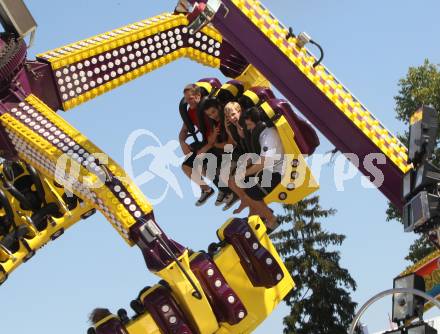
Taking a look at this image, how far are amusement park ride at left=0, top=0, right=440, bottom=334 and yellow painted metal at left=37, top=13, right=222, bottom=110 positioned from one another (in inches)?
0.6

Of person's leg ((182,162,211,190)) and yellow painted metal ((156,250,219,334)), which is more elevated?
person's leg ((182,162,211,190))

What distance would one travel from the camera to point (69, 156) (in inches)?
310

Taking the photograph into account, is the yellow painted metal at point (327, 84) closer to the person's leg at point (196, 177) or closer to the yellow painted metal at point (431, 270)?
the yellow painted metal at point (431, 270)

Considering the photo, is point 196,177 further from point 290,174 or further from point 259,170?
point 290,174

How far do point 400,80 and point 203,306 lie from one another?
14.7 metres

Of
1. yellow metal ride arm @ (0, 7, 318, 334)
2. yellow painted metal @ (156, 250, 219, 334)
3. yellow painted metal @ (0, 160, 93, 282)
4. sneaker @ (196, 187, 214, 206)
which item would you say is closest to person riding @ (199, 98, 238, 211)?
sneaker @ (196, 187, 214, 206)

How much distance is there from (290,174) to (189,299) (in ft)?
6.56

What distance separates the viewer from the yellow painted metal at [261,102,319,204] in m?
8.66

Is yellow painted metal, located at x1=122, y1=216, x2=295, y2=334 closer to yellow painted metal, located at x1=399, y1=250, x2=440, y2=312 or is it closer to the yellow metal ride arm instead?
the yellow metal ride arm

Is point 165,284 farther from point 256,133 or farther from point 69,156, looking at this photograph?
point 256,133

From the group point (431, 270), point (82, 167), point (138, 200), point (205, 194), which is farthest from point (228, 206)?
point (82, 167)

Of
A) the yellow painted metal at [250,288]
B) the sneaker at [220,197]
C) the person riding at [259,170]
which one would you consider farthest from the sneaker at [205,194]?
the yellow painted metal at [250,288]

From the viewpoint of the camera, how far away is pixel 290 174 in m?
8.80

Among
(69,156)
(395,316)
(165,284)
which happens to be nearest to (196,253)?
(165,284)
